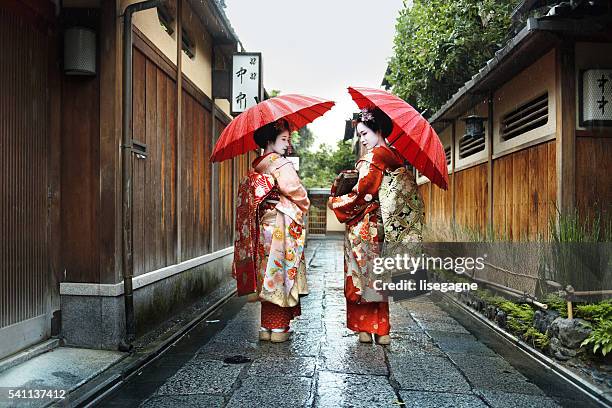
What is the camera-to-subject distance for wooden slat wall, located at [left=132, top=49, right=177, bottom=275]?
6508 millimetres

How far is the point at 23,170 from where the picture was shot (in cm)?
521

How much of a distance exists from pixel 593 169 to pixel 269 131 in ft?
13.9

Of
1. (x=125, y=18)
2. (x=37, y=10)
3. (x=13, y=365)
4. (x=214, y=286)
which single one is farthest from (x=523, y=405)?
(x=214, y=286)

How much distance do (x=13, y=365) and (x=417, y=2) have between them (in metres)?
13.4

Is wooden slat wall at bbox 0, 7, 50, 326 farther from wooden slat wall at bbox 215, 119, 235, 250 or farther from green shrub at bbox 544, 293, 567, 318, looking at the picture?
wooden slat wall at bbox 215, 119, 235, 250

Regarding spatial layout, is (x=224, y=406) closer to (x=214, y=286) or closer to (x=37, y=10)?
(x=37, y=10)

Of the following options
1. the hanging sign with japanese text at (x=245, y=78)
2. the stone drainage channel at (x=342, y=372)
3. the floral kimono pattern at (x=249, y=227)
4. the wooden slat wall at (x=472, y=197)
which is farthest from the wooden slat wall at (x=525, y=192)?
the hanging sign with japanese text at (x=245, y=78)

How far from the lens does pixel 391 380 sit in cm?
484

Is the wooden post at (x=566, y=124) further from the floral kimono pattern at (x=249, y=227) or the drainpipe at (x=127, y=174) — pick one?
the drainpipe at (x=127, y=174)

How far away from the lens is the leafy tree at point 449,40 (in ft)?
41.3

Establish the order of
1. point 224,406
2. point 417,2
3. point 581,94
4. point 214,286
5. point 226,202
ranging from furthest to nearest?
point 417,2
point 226,202
point 214,286
point 581,94
point 224,406

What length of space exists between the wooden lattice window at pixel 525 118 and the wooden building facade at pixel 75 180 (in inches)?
213

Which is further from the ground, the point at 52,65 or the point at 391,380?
the point at 52,65

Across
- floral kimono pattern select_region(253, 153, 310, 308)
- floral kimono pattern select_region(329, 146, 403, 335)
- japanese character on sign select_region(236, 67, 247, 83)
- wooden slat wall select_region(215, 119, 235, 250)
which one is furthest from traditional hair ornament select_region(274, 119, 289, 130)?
wooden slat wall select_region(215, 119, 235, 250)
